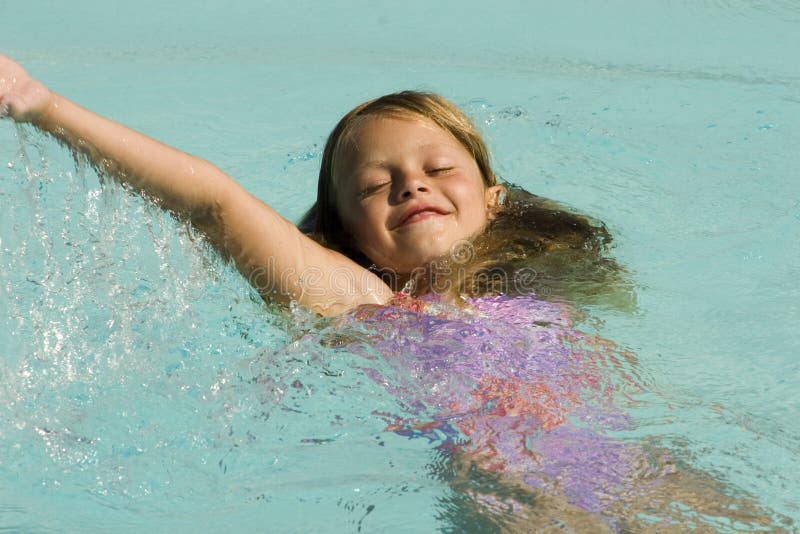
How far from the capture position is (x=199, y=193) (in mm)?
1825

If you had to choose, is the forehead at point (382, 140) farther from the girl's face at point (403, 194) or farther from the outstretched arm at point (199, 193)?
the outstretched arm at point (199, 193)

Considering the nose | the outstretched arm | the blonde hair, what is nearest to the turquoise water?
the outstretched arm

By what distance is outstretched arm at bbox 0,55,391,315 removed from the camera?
5.64ft

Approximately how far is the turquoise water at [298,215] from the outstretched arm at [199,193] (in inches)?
2.7

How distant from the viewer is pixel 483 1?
486 centimetres

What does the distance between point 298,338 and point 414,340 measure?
23cm

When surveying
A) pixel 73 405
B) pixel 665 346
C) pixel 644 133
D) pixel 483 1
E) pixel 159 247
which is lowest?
A: pixel 73 405

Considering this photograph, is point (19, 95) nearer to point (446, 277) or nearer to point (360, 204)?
point (360, 204)

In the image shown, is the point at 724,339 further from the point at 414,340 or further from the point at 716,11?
the point at 716,11

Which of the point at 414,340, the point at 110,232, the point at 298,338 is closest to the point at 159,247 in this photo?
the point at 110,232

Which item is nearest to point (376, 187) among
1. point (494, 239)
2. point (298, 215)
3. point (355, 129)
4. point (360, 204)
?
point (360, 204)

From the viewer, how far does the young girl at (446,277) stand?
1.80 m

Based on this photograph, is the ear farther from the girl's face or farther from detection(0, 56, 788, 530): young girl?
the girl's face

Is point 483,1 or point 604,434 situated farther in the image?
point 483,1
